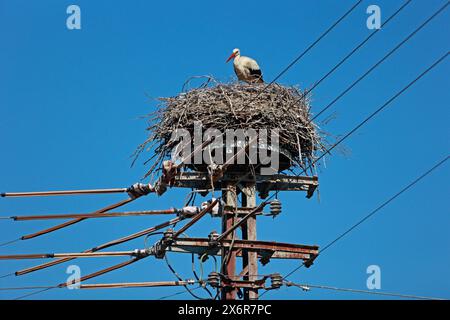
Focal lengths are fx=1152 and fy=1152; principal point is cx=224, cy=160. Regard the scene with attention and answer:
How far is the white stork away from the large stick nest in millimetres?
2343

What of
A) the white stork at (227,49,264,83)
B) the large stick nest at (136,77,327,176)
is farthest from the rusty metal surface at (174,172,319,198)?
the white stork at (227,49,264,83)

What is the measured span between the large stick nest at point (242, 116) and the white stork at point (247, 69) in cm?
234

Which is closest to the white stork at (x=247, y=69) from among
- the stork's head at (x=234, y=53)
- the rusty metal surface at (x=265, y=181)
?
the stork's head at (x=234, y=53)

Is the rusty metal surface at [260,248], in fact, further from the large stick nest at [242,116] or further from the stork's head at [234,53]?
the stork's head at [234,53]

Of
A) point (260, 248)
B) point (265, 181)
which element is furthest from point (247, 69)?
point (260, 248)

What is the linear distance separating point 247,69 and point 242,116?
11.5ft

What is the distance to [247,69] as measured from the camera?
1920 cm

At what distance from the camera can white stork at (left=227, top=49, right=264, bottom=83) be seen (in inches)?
750

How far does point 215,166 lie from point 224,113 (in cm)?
136

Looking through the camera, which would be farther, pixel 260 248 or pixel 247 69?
pixel 247 69

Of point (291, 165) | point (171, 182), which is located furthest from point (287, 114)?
point (171, 182)

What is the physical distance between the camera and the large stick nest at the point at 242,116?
51.6 ft

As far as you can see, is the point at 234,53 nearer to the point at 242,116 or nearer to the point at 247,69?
the point at 247,69

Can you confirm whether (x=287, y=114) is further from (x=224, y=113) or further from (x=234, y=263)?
(x=234, y=263)
